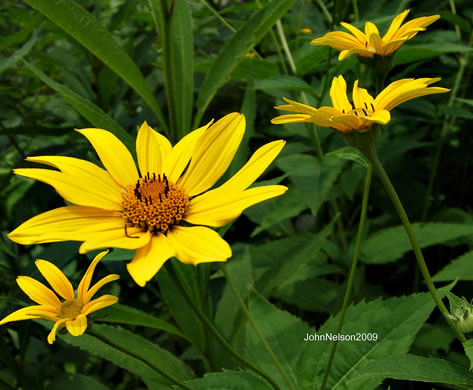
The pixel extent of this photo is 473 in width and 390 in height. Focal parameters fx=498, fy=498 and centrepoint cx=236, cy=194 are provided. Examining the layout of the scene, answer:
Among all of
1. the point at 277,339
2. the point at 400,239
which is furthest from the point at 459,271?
the point at 277,339

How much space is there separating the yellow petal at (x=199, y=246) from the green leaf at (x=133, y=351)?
0.34 meters

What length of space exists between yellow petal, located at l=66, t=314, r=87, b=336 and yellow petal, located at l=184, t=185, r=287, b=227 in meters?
0.16

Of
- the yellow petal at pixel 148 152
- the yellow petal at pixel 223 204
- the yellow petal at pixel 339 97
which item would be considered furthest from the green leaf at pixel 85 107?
the yellow petal at pixel 339 97

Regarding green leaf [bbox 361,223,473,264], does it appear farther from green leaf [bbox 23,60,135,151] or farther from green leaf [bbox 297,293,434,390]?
green leaf [bbox 23,60,135,151]

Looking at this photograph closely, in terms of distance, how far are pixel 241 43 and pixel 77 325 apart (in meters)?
0.53

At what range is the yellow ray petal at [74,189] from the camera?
1.86 ft

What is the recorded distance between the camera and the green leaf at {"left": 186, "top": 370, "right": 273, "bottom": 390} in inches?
26.7

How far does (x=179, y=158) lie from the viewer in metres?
0.67

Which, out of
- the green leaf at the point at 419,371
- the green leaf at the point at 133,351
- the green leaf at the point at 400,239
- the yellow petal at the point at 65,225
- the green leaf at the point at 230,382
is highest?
the yellow petal at the point at 65,225

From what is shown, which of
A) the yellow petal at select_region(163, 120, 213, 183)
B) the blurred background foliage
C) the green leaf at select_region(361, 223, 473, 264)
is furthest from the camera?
the green leaf at select_region(361, 223, 473, 264)

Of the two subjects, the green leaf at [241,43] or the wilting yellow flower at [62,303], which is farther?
the green leaf at [241,43]

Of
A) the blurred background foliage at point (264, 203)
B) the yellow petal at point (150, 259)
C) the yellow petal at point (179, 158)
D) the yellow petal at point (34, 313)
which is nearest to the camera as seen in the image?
the yellow petal at point (150, 259)

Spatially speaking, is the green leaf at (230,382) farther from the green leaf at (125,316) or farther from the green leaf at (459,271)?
the green leaf at (459,271)

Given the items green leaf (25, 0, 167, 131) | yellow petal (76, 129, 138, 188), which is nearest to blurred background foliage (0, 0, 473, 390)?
green leaf (25, 0, 167, 131)
